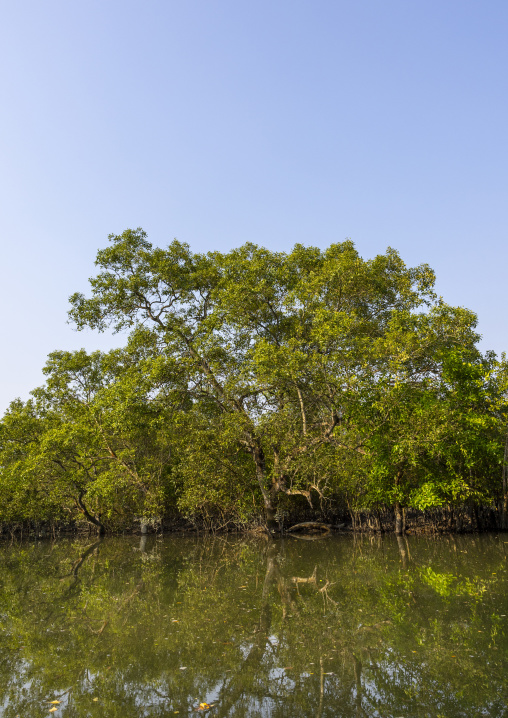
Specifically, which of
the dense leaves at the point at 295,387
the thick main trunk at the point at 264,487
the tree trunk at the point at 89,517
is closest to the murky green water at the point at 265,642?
the dense leaves at the point at 295,387

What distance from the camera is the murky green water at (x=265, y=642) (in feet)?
15.4

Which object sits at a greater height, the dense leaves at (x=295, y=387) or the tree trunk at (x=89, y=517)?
the dense leaves at (x=295, y=387)

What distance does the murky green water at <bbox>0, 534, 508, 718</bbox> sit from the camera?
4.68 meters

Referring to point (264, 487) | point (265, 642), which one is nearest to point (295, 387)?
point (264, 487)

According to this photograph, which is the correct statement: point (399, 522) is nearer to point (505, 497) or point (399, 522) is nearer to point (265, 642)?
point (505, 497)

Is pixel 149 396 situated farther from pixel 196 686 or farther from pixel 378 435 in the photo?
pixel 196 686

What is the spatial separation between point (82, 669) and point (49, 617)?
131 inches

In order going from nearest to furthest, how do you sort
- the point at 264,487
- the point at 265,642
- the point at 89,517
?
the point at 265,642 < the point at 264,487 < the point at 89,517

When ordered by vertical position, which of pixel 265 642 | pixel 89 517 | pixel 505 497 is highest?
pixel 505 497

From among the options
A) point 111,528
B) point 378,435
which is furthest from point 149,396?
point 111,528

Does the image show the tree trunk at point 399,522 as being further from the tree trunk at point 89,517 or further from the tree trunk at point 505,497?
the tree trunk at point 89,517

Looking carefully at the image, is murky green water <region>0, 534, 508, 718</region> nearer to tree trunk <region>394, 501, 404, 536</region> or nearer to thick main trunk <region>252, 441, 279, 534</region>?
tree trunk <region>394, 501, 404, 536</region>

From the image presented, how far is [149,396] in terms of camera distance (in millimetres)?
21234

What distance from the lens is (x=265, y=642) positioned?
6344 millimetres
